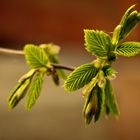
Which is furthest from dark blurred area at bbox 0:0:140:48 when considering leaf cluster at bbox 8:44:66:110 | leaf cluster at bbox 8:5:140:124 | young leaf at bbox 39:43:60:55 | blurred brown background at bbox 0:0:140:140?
leaf cluster at bbox 8:5:140:124

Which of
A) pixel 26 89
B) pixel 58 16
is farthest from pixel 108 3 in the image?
pixel 26 89

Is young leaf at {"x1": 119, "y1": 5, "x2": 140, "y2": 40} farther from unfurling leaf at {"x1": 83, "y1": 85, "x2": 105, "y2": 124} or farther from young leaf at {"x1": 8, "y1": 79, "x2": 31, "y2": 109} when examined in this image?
young leaf at {"x1": 8, "y1": 79, "x2": 31, "y2": 109}

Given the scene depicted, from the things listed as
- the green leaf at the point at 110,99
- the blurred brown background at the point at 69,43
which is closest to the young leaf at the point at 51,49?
the green leaf at the point at 110,99

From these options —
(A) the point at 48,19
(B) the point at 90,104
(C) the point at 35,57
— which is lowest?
(B) the point at 90,104

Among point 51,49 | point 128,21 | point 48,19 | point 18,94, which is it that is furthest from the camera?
point 48,19

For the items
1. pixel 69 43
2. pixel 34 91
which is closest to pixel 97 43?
pixel 34 91

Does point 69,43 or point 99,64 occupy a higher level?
point 69,43

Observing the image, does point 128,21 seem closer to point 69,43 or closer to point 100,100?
point 100,100

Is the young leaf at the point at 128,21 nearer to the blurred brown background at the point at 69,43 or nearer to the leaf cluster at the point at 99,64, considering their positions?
the leaf cluster at the point at 99,64
